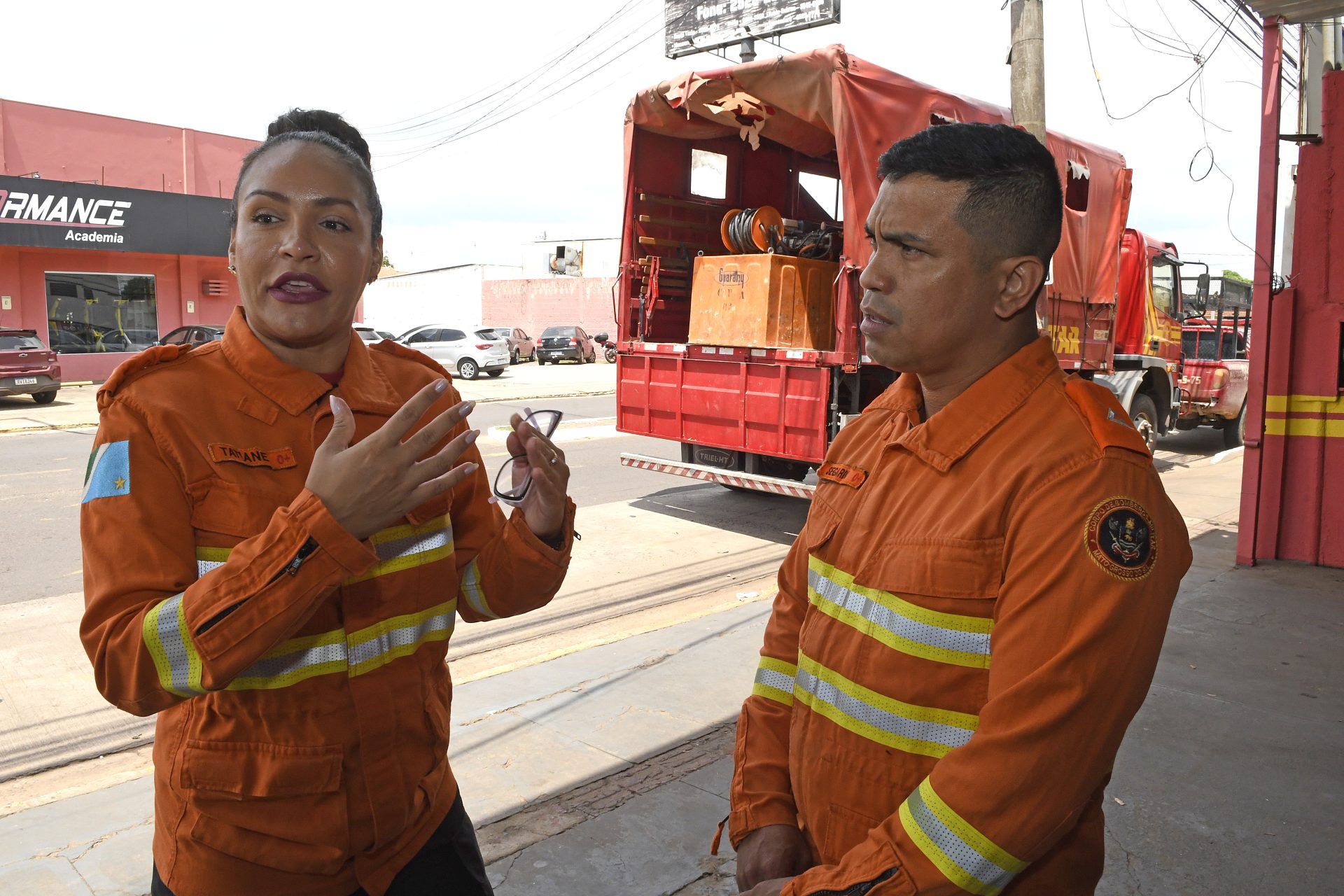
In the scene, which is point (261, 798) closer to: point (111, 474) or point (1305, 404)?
point (111, 474)

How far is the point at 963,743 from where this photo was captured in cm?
143

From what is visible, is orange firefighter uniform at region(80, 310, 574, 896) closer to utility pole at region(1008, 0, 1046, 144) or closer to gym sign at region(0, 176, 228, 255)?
utility pole at region(1008, 0, 1046, 144)

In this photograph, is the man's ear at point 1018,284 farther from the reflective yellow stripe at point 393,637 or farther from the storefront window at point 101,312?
the storefront window at point 101,312

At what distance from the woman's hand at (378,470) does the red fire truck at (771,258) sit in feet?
19.6

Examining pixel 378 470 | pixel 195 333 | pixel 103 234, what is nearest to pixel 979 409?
pixel 378 470

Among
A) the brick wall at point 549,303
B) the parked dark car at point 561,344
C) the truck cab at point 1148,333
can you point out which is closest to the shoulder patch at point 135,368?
the truck cab at point 1148,333

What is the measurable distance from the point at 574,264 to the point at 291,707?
4990 cm

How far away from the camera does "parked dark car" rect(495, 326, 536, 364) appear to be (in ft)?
107

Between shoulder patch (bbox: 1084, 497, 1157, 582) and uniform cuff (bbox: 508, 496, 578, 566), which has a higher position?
shoulder patch (bbox: 1084, 497, 1157, 582)

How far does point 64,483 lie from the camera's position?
955 centimetres

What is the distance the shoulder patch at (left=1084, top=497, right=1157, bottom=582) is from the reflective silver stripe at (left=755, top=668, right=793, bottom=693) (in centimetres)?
66

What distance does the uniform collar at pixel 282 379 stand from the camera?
1647 mm

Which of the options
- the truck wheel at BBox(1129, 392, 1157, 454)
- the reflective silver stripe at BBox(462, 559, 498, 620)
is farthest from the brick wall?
the reflective silver stripe at BBox(462, 559, 498, 620)

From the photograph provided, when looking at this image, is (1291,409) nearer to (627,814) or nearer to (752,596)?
(752,596)
